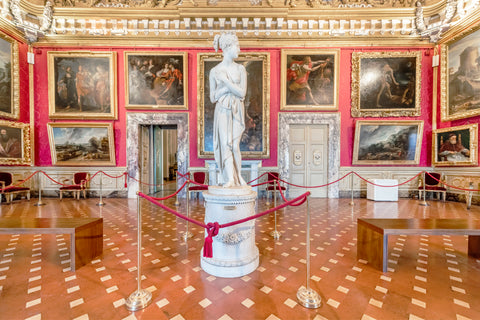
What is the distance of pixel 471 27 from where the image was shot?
7.32m

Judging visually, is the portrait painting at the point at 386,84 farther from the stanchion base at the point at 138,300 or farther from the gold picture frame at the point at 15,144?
the gold picture frame at the point at 15,144

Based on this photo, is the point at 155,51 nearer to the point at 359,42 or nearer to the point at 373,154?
the point at 359,42

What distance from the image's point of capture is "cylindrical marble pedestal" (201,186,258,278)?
294 centimetres

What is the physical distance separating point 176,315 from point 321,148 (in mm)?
8347

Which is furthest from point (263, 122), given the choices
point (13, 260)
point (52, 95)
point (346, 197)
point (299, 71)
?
point (52, 95)

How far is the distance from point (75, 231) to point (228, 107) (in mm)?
2863

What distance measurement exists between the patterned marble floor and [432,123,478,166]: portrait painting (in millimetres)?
5169

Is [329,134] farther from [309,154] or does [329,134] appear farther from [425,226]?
[425,226]

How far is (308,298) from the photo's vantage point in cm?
234

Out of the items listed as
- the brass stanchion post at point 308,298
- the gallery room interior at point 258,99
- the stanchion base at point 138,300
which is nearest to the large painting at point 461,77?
the gallery room interior at point 258,99

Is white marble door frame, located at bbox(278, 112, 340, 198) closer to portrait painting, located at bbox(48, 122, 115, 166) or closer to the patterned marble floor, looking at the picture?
the patterned marble floor

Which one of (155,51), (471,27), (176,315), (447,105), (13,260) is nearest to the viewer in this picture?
(176,315)

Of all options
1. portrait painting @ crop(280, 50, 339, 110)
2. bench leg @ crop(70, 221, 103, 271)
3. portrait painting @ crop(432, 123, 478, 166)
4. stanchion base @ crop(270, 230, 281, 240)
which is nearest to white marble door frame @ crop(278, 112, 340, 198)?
portrait painting @ crop(280, 50, 339, 110)

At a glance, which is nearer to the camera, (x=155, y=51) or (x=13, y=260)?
(x=13, y=260)
